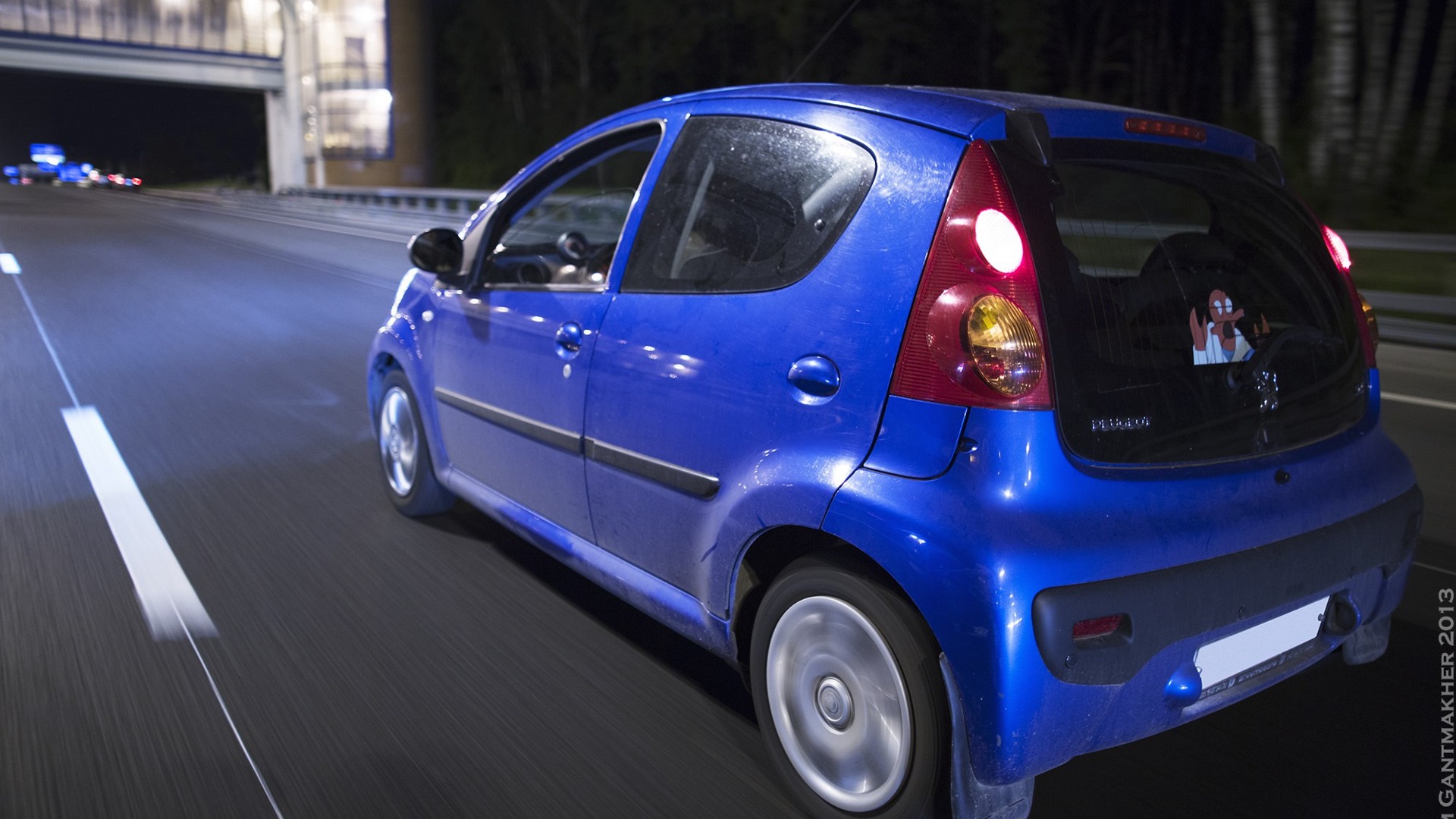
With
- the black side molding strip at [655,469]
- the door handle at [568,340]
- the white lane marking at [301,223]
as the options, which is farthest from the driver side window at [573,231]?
the white lane marking at [301,223]

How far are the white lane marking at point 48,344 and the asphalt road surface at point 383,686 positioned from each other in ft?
5.23

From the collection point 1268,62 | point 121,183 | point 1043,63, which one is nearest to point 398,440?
point 1268,62

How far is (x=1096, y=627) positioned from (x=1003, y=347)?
581 millimetres

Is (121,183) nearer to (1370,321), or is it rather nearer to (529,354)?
(529,354)

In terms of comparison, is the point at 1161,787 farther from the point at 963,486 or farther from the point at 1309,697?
the point at 963,486

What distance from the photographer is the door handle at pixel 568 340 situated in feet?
11.5

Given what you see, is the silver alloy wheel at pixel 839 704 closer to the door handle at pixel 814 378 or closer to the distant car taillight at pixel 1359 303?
the door handle at pixel 814 378

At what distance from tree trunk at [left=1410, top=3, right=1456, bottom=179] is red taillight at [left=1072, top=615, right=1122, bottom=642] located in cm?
2165

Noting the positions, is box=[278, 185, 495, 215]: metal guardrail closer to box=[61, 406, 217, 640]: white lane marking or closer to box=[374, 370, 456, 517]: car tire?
box=[61, 406, 217, 640]: white lane marking

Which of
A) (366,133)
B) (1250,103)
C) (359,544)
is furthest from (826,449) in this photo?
(366,133)

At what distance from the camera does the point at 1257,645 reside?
2.62 m

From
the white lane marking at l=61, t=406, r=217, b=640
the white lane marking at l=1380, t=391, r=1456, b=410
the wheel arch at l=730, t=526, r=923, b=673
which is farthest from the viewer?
the white lane marking at l=1380, t=391, r=1456, b=410

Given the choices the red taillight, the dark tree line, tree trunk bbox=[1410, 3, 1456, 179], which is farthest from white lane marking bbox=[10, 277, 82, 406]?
tree trunk bbox=[1410, 3, 1456, 179]

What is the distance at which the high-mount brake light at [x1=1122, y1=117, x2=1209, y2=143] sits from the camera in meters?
2.70
